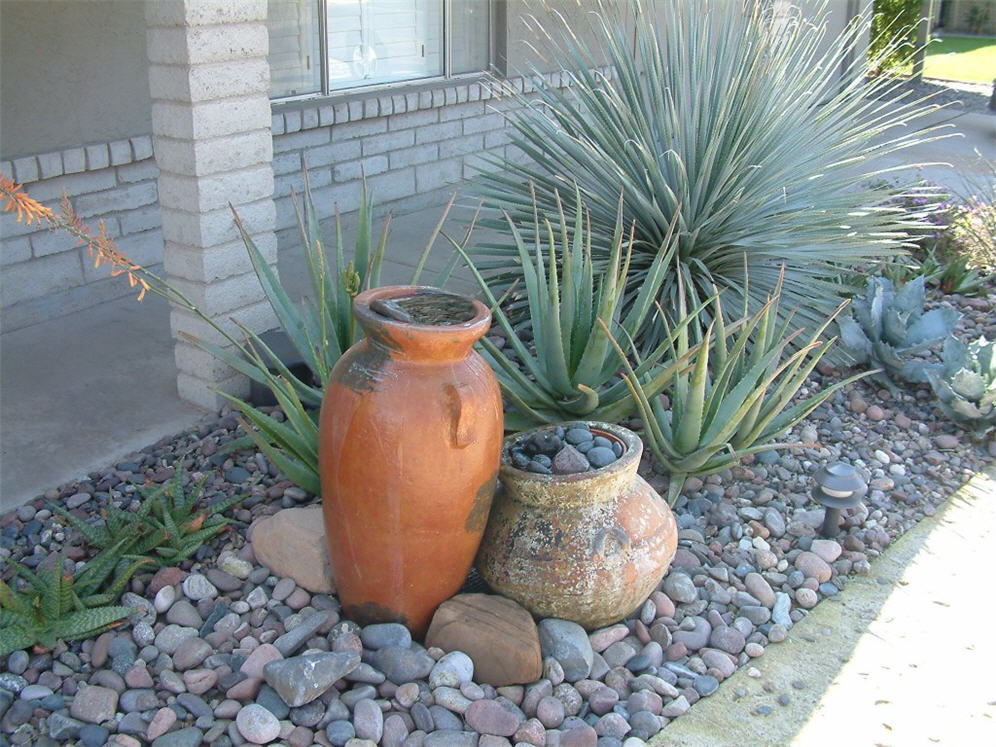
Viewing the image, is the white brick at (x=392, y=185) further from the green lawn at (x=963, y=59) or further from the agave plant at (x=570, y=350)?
the green lawn at (x=963, y=59)

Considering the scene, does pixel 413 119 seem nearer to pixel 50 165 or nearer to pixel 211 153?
pixel 50 165

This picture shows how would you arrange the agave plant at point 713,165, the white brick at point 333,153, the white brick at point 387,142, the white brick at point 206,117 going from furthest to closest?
the white brick at point 387,142 → the white brick at point 333,153 → the agave plant at point 713,165 → the white brick at point 206,117

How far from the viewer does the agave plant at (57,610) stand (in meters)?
2.84

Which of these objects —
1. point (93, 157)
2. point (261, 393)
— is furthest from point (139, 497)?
point (93, 157)

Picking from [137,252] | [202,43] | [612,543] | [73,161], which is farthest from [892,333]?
[73,161]

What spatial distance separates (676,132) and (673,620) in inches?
94.0

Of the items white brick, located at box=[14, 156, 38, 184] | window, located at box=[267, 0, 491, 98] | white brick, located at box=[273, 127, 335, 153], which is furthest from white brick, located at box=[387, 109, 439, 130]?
white brick, located at box=[14, 156, 38, 184]

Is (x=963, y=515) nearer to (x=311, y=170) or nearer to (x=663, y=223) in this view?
(x=663, y=223)

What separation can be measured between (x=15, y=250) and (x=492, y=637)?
11.0ft

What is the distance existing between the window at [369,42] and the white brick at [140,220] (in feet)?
3.88

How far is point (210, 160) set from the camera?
3.93m

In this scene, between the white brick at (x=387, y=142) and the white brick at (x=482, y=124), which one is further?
the white brick at (x=482, y=124)

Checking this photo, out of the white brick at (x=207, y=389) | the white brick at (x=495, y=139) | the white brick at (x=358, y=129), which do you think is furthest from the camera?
the white brick at (x=495, y=139)

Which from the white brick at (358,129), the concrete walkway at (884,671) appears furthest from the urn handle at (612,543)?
the white brick at (358,129)
